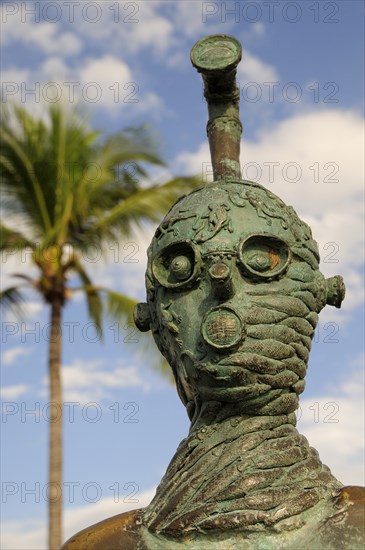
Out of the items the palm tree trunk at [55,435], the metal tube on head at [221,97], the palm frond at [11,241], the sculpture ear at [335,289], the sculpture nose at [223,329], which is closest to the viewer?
the sculpture nose at [223,329]

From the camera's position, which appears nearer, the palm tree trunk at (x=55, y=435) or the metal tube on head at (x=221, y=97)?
the metal tube on head at (x=221, y=97)

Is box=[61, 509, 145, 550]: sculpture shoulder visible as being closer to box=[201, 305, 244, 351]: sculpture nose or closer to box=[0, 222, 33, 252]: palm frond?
box=[201, 305, 244, 351]: sculpture nose

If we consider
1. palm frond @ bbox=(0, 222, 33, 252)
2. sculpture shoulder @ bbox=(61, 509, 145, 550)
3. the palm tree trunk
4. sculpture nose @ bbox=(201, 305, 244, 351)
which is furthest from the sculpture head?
palm frond @ bbox=(0, 222, 33, 252)

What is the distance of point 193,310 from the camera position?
2.93 metres

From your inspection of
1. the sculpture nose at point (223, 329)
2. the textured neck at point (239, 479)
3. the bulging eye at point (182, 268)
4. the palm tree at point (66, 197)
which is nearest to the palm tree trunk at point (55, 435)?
the palm tree at point (66, 197)

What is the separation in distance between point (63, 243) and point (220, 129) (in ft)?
27.0

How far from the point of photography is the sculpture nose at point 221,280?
2781mm

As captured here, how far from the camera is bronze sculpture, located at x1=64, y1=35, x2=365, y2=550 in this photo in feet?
8.66

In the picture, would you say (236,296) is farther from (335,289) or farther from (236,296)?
(335,289)

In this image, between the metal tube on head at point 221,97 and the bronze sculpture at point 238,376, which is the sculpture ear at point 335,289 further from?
the metal tube on head at point 221,97

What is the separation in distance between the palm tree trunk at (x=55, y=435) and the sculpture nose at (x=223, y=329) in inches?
296

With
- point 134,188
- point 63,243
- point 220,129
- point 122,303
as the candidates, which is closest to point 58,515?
point 122,303

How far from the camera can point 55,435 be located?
10305mm

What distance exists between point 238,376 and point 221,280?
33 centimetres
